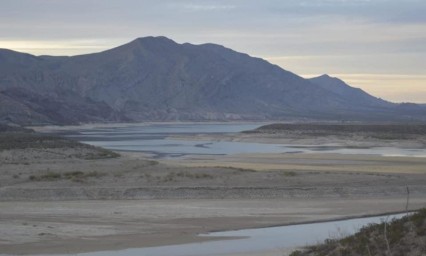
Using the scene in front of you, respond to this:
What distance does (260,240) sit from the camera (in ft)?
71.7

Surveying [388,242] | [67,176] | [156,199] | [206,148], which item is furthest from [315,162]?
[388,242]

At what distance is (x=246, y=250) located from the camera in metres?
20.1

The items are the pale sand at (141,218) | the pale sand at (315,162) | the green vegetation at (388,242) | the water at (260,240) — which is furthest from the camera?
the pale sand at (315,162)

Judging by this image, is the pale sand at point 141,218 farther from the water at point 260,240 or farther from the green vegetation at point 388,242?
the green vegetation at point 388,242

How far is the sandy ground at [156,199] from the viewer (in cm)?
2250

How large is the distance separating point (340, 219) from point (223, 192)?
7.85 metres

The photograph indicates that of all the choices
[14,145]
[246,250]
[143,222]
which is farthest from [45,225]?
[14,145]

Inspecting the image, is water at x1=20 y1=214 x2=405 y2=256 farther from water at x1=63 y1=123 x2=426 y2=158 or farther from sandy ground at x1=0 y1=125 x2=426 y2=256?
water at x1=63 y1=123 x2=426 y2=158

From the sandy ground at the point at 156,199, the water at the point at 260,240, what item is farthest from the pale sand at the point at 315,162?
the water at the point at 260,240

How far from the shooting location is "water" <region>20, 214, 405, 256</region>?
19.9 m

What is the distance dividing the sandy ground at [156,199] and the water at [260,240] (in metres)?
0.74

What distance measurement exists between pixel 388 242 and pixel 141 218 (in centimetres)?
1291

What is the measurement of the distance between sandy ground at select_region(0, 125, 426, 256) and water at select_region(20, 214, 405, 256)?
29.1 inches

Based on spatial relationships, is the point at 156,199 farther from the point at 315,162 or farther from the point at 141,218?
the point at 315,162
